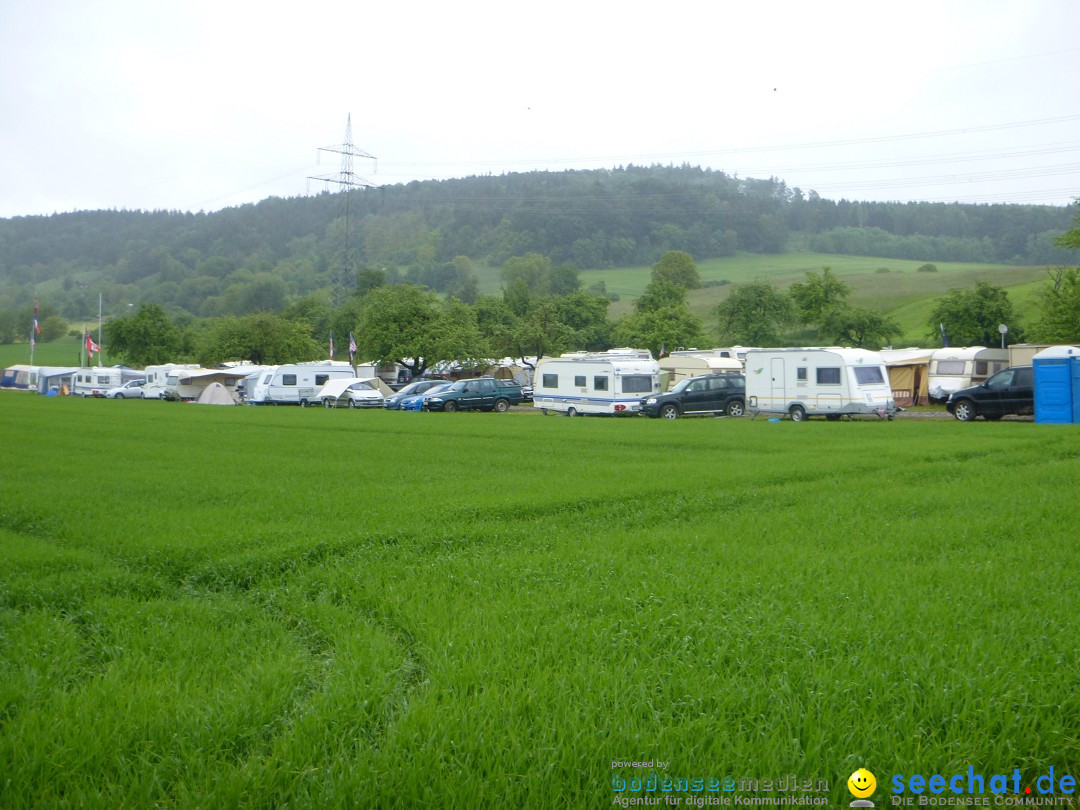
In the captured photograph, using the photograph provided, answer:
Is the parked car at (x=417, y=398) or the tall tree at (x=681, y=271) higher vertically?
the tall tree at (x=681, y=271)

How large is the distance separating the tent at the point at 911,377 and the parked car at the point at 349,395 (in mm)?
25800

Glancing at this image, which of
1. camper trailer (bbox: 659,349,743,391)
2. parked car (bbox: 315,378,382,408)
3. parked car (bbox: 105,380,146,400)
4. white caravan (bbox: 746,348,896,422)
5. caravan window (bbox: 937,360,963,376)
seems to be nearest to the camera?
white caravan (bbox: 746,348,896,422)

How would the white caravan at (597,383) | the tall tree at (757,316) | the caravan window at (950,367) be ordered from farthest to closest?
the tall tree at (757,316), the caravan window at (950,367), the white caravan at (597,383)

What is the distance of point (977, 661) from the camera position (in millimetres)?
5066

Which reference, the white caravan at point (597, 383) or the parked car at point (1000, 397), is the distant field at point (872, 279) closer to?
the white caravan at point (597, 383)

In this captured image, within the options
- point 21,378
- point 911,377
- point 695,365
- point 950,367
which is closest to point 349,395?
point 695,365

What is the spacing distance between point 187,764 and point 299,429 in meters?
25.5

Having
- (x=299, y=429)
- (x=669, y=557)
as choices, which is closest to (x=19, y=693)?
(x=669, y=557)

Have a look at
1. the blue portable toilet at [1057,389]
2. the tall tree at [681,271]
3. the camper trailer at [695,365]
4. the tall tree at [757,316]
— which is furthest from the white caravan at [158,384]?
the tall tree at [681,271]

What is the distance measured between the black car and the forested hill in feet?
349

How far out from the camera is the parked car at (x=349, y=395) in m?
49.0

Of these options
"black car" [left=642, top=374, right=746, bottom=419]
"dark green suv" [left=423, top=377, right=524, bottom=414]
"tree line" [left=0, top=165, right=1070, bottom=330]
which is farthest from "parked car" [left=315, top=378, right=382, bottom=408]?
"tree line" [left=0, top=165, right=1070, bottom=330]

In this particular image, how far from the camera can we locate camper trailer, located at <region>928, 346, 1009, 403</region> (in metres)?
39.0

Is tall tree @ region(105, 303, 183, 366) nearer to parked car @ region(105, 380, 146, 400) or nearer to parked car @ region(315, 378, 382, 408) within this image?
parked car @ region(105, 380, 146, 400)
